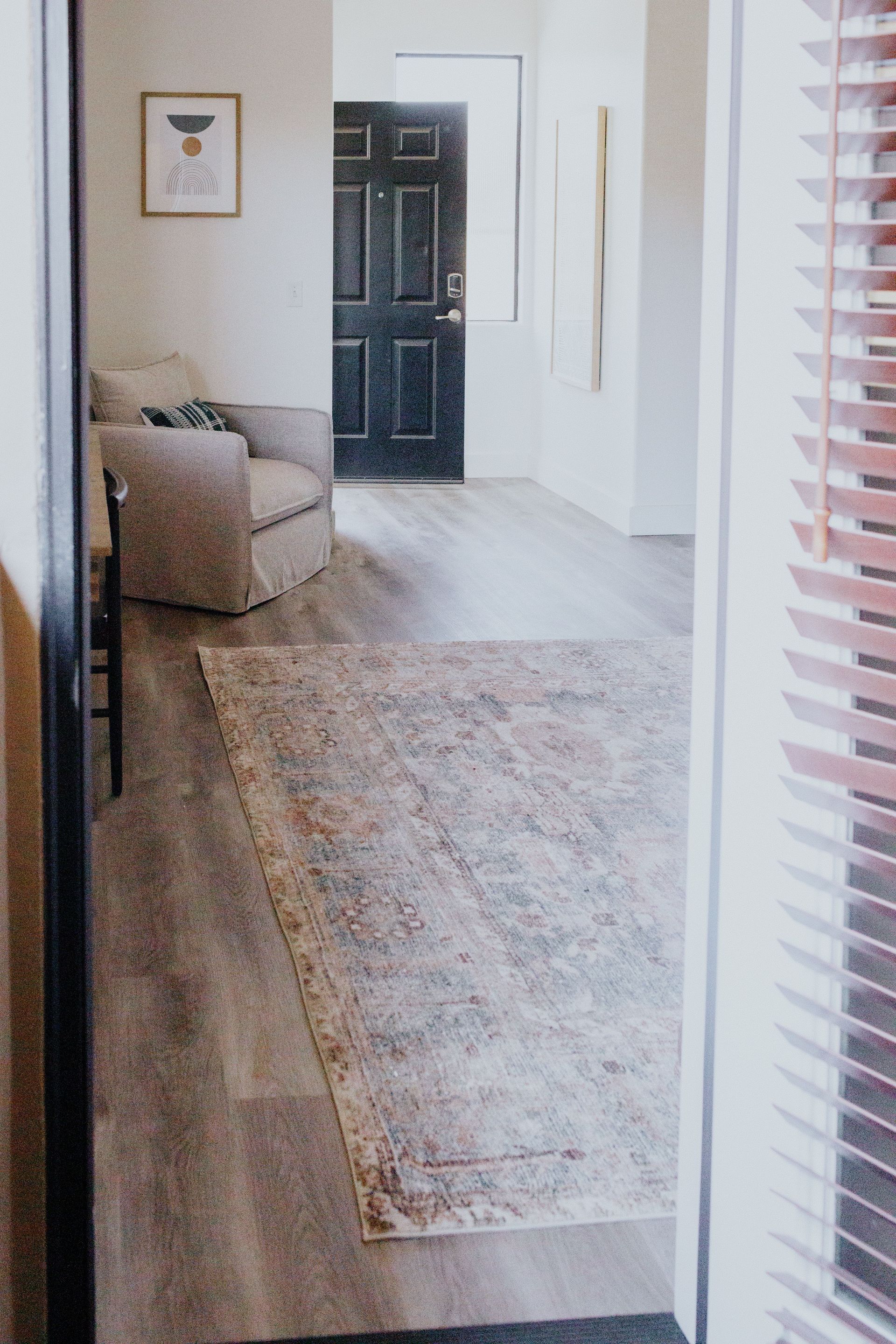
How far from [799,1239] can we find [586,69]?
23.4ft

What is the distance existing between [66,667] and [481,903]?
5.30 feet

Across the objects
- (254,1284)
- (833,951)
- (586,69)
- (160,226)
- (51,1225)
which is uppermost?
(586,69)

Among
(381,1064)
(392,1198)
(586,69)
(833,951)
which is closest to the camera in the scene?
(833,951)

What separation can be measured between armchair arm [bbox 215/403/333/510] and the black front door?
7.59ft

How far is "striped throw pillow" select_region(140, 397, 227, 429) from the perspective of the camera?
17.8ft

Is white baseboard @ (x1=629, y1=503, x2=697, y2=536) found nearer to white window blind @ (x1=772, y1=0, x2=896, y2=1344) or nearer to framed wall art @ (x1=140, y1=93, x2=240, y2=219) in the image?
framed wall art @ (x1=140, y1=93, x2=240, y2=219)

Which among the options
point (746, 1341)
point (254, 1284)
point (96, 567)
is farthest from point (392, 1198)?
point (96, 567)

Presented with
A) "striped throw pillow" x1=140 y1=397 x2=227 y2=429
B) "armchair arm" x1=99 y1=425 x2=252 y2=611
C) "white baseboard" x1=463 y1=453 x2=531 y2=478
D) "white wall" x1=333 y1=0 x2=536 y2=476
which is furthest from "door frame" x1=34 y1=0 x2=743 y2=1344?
"white baseboard" x1=463 y1=453 x2=531 y2=478

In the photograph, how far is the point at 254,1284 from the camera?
1.67 metres

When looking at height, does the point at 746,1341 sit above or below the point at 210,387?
below

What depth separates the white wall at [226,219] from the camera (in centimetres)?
593

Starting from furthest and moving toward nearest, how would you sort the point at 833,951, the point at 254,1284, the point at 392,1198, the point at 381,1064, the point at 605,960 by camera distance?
1. the point at 605,960
2. the point at 381,1064
3. the point at 392,1198
4. the point at 254,1284
5. the point at 833,951

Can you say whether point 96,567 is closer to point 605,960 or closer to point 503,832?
point 503,832

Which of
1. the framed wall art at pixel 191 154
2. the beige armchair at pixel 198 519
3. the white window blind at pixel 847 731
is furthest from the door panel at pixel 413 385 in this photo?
the white window blind at pixel 847 731
